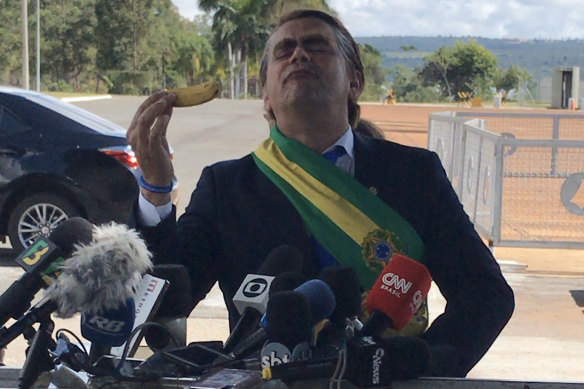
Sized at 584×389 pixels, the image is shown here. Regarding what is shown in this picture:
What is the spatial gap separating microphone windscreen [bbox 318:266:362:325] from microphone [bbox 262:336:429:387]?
113 millimetres

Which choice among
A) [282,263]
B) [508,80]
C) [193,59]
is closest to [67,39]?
[193,59]

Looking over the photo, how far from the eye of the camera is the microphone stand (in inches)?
61.2

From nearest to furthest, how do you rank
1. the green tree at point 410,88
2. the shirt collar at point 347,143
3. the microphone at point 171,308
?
the microphone at point 171,308, the shirt collar at point 347,143, the green tree at point 410,88

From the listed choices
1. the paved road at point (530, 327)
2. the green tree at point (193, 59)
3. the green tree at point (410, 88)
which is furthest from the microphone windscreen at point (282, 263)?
the green tree at point (193, 59)

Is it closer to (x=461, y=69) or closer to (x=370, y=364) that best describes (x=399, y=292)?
(x=370, y=364)

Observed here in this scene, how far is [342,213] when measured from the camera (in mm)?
2445

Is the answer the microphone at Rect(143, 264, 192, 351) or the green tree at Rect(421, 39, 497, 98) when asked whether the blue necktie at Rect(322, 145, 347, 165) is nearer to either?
the microphone at Rect(143, 264, 192, 351)

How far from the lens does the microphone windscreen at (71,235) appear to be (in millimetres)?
1662

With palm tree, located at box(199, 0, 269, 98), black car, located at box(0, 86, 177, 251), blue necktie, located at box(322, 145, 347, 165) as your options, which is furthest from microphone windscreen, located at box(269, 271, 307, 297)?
palm tree, located at box(199, 0, 269, 98)

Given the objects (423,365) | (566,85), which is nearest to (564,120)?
(423,365)

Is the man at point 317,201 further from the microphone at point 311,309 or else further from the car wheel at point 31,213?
the car wheel at point 31,213

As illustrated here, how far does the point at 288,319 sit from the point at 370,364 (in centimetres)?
15

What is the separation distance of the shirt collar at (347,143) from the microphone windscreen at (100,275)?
1063 millimetres

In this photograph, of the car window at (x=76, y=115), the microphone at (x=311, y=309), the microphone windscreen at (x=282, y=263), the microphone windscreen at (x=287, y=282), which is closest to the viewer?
the microphone at (x=311, y=309)
